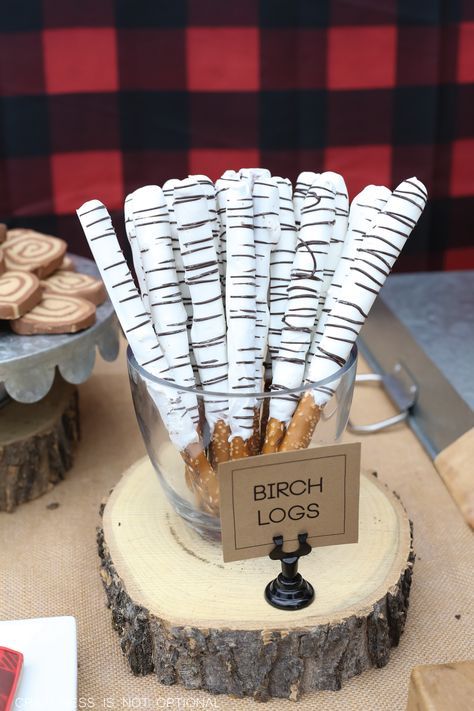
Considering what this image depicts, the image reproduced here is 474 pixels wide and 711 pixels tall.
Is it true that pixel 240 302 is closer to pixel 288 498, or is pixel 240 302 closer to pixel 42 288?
pixel 288 498

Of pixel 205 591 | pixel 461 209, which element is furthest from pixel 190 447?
pixel 461 209

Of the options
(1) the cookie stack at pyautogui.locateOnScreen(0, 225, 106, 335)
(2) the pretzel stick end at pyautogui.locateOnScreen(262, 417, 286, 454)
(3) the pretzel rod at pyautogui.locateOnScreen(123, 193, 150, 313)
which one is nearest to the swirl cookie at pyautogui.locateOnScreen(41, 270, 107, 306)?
(1) the cookie stack at pyautogui.locateOnScreen(0, 225, 106, 335)

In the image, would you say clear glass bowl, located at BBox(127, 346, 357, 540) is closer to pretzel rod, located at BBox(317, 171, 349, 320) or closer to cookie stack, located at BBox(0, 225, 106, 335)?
pretzel rod, located at BBox(317, 171, 349, 320)


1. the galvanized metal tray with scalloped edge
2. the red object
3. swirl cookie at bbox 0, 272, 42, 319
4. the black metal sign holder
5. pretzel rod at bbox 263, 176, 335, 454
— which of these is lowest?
the red object

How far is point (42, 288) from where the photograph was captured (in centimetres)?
106

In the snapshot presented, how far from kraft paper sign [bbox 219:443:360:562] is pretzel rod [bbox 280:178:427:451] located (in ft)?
0.23

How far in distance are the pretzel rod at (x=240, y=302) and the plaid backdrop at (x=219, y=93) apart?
84 cm

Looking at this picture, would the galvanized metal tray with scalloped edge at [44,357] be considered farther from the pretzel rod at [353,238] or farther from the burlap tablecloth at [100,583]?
the pretzel rod at [353,238]

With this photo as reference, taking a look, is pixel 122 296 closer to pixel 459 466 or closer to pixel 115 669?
pixel 115 669

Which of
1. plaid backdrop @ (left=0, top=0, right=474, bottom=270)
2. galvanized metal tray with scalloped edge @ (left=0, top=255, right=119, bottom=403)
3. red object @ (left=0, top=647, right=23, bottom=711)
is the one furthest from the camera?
plaid backdrop @ (left=0, top=0, right=474, bottom=270)

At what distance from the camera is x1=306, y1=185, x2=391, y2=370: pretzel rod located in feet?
2.60

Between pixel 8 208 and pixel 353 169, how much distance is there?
66 centimetres

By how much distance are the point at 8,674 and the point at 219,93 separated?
3.72 ft

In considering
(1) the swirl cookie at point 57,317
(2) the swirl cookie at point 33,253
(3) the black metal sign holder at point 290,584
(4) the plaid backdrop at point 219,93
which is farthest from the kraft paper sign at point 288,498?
(4) the plaid backdrop at point 219,93
